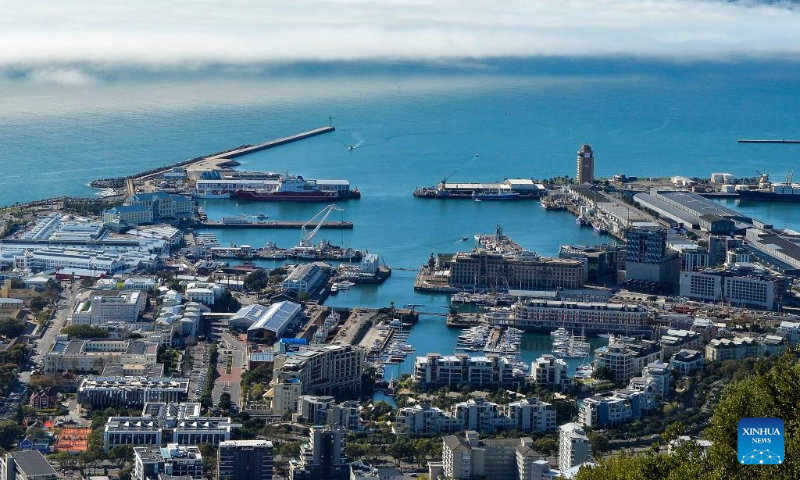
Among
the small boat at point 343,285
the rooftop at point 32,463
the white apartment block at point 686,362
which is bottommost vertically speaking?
the rooftop at point 32,463

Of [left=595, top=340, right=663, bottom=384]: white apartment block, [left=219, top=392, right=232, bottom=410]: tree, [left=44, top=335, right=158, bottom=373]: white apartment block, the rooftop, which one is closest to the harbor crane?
[left=44, top=335, right=158, bottom=373]: white apartment block

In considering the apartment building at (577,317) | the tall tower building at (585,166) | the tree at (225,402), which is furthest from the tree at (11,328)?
the tall tower building at (585,166)

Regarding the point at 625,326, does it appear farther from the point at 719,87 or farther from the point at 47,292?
the point at 719,87

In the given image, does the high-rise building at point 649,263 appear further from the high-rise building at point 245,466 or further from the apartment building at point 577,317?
the high-rise building at point 245,466

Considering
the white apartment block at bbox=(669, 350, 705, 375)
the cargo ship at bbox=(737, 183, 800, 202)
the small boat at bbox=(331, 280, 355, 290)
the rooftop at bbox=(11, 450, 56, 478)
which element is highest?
the cargo ship at bbox=(737, 183, 800, 202)

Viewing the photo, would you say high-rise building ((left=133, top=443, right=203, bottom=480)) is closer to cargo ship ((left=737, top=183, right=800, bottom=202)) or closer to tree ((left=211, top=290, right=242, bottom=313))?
tree ((left=211, top=290, right=242, bottom=313))

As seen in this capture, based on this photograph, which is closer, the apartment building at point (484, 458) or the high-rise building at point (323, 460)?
the high-rise building at point (323, 460)

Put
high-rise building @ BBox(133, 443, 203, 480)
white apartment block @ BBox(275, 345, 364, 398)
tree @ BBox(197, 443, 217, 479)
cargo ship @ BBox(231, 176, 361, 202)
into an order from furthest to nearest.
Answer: cargo ship @ BBox(231, 176, 361, 202), white apartment block @ BBox(275, 345, 364, 398), tree @ BBox(197, 443, 217, 479), high-rise building @ BBox(133, 443, 203, 480)
